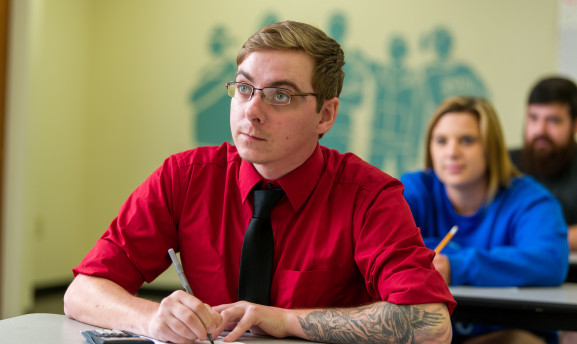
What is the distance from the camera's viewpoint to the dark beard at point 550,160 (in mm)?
3533

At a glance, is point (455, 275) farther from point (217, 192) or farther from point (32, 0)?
point (32, 0)

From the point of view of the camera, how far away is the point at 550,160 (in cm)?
354

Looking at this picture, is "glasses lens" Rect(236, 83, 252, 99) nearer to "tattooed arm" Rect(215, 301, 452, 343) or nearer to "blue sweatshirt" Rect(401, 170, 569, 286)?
"tattooed arm" Rect(215, 301, 452, 343)

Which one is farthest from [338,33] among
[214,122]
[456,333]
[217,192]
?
[217,192]

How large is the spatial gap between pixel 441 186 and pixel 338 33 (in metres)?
2.60

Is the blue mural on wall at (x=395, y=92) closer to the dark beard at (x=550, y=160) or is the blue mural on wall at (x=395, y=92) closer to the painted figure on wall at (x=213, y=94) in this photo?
the painted figure on wall at (x=213, y=94)

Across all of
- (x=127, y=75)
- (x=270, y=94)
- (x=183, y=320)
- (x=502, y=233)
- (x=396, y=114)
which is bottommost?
(x=502, y=233)

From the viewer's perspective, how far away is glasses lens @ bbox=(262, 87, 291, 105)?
55.7 inches

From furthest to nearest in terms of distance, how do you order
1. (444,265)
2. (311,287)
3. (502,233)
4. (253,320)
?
(502,233), (444,265), (311,287), (253,320)

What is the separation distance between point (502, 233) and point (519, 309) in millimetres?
610

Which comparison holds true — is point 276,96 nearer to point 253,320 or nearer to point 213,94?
point 253,320

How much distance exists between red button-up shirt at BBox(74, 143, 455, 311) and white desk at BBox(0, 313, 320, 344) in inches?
5.4

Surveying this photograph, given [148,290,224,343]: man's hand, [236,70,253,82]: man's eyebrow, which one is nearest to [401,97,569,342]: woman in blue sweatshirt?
[236,70,253,82]: man's eyebrow

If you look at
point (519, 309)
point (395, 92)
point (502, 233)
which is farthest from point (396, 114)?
point (519, 309)
